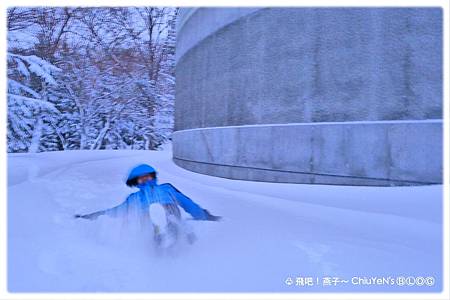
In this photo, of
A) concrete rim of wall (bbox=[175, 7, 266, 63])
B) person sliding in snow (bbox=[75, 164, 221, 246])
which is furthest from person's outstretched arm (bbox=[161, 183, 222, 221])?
concrete rim of wall (bbox=[175, 7, 266, 63])

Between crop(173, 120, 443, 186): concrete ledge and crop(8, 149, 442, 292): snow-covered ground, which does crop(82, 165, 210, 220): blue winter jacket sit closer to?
crop(8, 149, 442, 292): snow-covered ground

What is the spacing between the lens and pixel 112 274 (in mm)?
2658

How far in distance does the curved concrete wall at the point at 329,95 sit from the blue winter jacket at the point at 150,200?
75.3 inches

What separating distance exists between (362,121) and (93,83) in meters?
14.8

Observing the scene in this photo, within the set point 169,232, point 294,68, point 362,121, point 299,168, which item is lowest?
point 169,232

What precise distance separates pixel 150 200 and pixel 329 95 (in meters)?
2.91

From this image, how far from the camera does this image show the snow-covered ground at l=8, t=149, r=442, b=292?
8.52 ft

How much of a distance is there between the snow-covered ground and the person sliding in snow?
0.22m

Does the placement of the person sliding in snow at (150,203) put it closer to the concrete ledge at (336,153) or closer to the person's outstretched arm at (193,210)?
the person's outstretched arm at (193,210)

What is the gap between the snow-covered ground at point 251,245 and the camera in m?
2.60

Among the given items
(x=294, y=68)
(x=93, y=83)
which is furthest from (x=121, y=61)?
(x=294, y=68)

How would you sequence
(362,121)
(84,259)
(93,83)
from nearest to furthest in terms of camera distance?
(84,259), (362,121), (93,83)

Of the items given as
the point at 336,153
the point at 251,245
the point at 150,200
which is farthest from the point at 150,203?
the point at 336,153

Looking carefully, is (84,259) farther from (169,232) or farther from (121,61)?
(121,61)
